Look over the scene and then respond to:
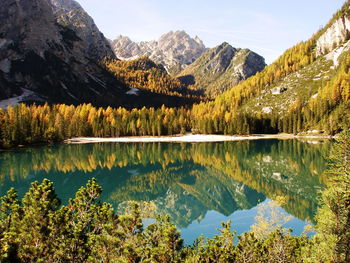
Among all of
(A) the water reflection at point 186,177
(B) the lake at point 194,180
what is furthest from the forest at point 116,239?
(A) the water reflection at point 186,177

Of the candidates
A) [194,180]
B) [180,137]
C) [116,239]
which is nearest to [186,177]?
[194,180]

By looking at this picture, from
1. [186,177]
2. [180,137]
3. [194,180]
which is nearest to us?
[194,180]

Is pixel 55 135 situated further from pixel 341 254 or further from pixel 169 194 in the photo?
pixel 341 254

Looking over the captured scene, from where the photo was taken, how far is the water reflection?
5247cm

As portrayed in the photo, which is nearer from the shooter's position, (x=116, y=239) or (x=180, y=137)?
(x=116, y=239)

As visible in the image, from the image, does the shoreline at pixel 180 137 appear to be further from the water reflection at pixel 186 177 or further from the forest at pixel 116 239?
the forest at pixel 116 239

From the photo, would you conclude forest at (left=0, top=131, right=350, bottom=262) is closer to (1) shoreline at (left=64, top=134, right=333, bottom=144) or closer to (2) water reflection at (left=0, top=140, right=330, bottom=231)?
(2) water reflection at (left=0, top=140, right=330, bottom=231)

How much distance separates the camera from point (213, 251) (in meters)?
16.1

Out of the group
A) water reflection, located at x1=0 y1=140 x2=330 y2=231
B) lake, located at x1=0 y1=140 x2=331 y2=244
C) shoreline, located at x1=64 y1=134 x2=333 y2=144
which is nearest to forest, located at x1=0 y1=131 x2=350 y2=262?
lake, located at x1=0 y1=140 x2=331 y2=244

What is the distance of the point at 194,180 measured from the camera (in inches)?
2901

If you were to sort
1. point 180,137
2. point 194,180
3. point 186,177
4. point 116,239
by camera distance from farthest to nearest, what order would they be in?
point 180,137
point 186,177
point 194,180
point 116,239

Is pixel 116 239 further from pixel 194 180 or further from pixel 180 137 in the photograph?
pixel 180 137

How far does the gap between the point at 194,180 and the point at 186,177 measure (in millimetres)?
3612

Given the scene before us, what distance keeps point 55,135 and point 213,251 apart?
147 meters
